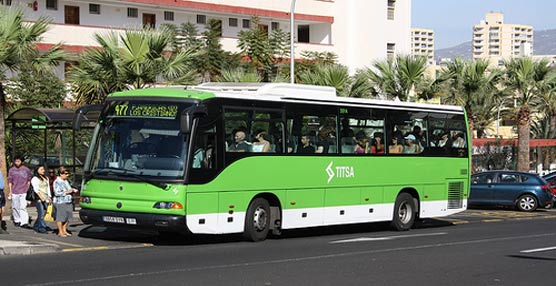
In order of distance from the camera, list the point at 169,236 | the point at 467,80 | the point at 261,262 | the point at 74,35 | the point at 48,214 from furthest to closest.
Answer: the point at 74,35, the point at 467,80, the point at 48,214, the point at 169,236, the point at 261,262

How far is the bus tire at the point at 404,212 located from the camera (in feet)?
76.6

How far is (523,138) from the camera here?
4356cm

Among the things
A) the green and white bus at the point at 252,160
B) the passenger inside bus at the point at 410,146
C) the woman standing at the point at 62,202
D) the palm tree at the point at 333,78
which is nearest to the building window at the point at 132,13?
the palm tree at the point at 333,78

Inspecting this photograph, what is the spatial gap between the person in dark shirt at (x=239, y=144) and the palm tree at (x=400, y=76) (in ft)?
61.4

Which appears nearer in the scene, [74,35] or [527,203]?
[527,203]

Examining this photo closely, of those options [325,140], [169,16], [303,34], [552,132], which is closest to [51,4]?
[169,16]

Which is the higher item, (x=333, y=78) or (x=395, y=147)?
(x=333, y=78)

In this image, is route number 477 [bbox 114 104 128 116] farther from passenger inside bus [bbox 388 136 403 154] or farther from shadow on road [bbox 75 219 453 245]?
passenger inside bus [bbox 388 136 403 154]

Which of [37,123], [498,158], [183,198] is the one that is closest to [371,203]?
[183,198]

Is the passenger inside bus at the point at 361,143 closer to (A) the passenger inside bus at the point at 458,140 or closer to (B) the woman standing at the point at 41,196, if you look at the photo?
(A) the passenger inside bus at the point at 458,140

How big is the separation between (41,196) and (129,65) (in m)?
7.40

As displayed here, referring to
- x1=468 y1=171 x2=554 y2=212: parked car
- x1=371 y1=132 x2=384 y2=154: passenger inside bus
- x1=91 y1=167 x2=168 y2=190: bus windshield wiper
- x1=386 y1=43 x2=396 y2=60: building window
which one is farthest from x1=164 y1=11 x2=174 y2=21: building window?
x1=91 y1=167 x2=168 y2=190: bus windshield wiper

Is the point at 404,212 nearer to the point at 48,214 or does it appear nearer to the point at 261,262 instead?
the point at 48,214

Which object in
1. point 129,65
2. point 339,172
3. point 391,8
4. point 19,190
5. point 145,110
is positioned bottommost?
point 19,190
